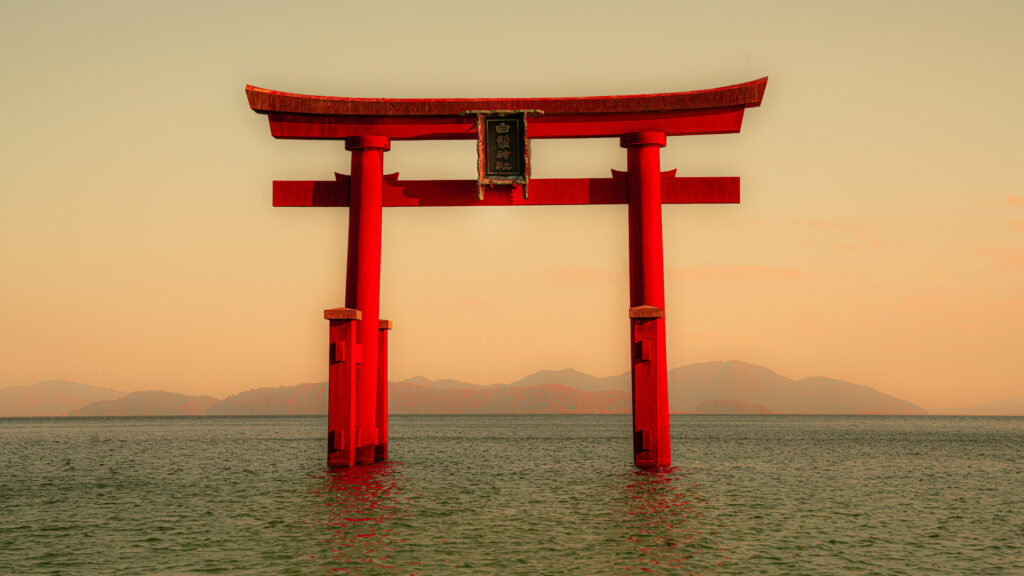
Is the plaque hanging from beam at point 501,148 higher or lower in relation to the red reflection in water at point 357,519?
higher

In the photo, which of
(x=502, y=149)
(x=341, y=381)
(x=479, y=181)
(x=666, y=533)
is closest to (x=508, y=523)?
(x=666, y=533)

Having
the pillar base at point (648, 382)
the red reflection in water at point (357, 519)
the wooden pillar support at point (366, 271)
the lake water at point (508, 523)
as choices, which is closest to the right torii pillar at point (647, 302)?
the pillar base at point (648, 382)

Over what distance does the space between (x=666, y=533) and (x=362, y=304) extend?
659 cm

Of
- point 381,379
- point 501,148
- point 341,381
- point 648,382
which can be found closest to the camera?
point 648,382

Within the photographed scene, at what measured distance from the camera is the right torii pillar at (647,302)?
1377cm

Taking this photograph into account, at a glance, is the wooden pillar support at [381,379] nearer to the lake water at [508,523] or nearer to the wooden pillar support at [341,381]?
the lake water at [508,523]

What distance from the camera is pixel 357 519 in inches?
468

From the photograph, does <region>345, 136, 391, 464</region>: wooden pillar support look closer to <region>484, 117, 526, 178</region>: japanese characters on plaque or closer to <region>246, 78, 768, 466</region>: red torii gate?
<region>246, 78, 768, 466</region>: red torii gate

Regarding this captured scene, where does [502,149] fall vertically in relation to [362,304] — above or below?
above


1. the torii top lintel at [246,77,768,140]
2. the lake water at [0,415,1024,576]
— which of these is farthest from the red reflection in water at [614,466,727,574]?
the torii top lintel at [246,77,768,140]

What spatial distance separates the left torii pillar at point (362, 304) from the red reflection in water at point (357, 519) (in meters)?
0.61

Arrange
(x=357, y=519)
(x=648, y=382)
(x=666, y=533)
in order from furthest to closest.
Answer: (x=648, y=382)
(x=357, y=519)
(x=666, y=533)

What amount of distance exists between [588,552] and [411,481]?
27.7 feet

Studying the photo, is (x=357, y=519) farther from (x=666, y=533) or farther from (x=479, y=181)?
(x=479, y=181)
